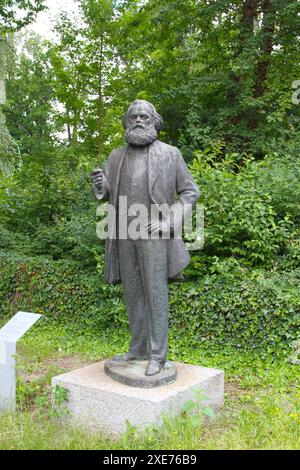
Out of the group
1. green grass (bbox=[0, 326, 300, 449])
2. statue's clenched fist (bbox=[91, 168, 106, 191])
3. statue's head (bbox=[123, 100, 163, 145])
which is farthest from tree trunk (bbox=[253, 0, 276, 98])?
statue's clenched fist (bbox=[91, 168, 106, 191])

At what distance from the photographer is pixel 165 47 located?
12.3 metres

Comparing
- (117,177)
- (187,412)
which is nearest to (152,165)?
(117,177)

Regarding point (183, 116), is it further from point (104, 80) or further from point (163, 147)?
point (163, 147)

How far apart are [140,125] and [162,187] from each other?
21.4 inches

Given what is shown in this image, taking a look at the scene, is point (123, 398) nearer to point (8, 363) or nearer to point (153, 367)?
point (153, 367)

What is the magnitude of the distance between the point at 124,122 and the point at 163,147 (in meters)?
0.41

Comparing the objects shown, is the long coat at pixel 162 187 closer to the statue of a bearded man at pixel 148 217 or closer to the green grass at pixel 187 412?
the statue of a bearded man at pixel 148 217

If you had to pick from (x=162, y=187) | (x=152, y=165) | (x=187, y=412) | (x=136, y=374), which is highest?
(x=152, y=165)

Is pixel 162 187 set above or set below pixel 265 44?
below

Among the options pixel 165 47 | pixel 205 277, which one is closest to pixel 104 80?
pixel 165 47

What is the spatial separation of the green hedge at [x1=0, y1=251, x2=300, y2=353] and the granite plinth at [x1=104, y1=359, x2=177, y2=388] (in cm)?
206

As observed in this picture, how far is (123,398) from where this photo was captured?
3957mm

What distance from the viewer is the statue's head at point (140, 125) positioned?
424 cm

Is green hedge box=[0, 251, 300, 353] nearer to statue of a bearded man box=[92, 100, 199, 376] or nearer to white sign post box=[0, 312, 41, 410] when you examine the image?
statue of a bearded man box=[92, 100, 199, 376]
